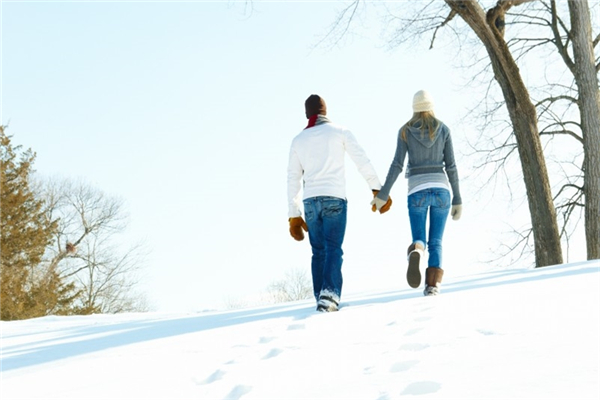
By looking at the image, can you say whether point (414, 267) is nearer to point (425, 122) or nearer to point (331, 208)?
point (331, 208)

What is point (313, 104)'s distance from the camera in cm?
643

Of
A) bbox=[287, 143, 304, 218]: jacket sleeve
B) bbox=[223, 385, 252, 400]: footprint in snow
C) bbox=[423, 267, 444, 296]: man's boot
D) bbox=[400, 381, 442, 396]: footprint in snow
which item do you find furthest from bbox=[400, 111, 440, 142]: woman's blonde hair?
bbox=[400, 381, 442, 396]: footprint in snow

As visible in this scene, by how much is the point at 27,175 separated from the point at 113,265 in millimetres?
5913

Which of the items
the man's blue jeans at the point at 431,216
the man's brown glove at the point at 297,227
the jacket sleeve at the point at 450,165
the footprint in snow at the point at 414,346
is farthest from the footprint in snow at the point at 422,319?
the jacket sleeve at the point at 450,165

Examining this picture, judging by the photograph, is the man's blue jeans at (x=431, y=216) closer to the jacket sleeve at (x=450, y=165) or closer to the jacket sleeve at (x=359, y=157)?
the jacket sleeve at (x=450, y=165)

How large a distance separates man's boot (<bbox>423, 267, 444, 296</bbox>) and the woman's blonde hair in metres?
1.29

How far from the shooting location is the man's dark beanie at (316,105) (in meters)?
6.43

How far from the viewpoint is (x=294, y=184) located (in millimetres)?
6422

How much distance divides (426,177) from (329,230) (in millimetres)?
1078

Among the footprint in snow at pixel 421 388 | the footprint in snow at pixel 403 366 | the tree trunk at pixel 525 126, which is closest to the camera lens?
the footprint in snow at pixel 421 388

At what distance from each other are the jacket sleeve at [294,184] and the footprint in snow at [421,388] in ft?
11.2

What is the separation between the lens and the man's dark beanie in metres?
6.43

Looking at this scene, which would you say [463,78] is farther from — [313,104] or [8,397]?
[8,397]

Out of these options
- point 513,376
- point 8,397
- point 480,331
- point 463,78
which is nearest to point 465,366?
point 513,376
